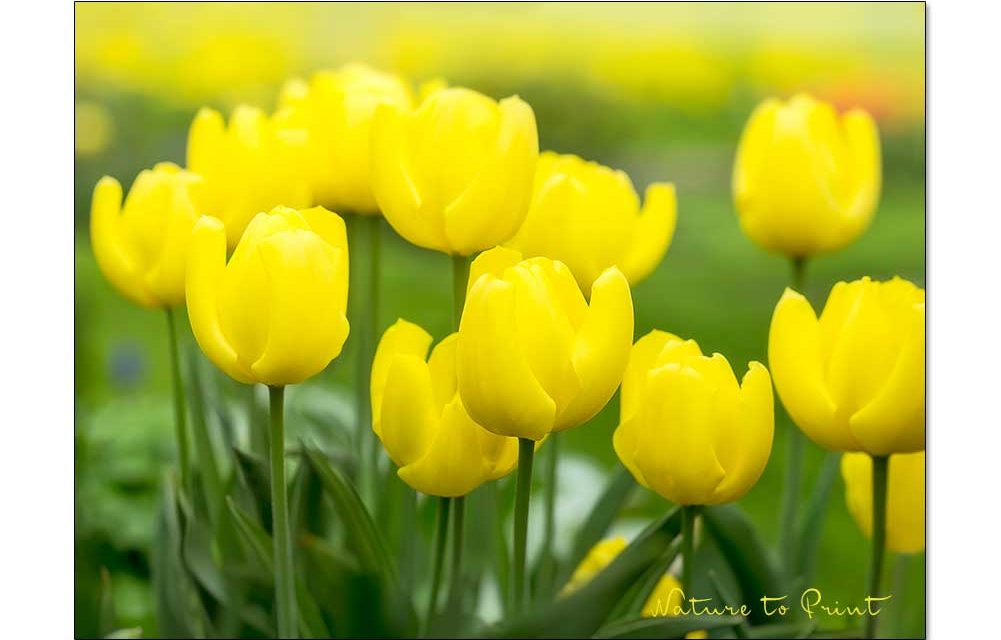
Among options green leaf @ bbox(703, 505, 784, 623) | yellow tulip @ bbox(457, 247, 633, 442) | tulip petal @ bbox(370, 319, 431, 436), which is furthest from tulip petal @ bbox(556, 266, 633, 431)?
green leaf @ bbox(703, 505, 784, 623)

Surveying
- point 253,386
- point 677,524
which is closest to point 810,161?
point 677,524

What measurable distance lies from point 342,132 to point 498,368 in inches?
9.5

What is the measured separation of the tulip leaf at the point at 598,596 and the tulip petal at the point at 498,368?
0.17 meters

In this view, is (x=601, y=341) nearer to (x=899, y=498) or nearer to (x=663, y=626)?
(x=663, y=626)

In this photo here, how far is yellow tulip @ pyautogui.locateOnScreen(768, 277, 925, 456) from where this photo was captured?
31.2 inches

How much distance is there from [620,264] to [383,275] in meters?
0.22

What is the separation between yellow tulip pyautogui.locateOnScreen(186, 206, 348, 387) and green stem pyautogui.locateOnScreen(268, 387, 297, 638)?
3 centimetres

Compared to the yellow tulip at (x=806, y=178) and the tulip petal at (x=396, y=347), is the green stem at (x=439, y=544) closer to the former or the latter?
the tulip petal at (x=396, y=347)

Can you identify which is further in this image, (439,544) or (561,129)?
(561,129)

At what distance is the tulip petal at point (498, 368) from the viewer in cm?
70

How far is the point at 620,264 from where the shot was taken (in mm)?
888

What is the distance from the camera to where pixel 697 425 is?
0.76 m

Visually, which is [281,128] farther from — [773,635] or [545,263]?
[773,635]

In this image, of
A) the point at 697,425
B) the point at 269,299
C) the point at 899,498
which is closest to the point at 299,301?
the point at 269,299
